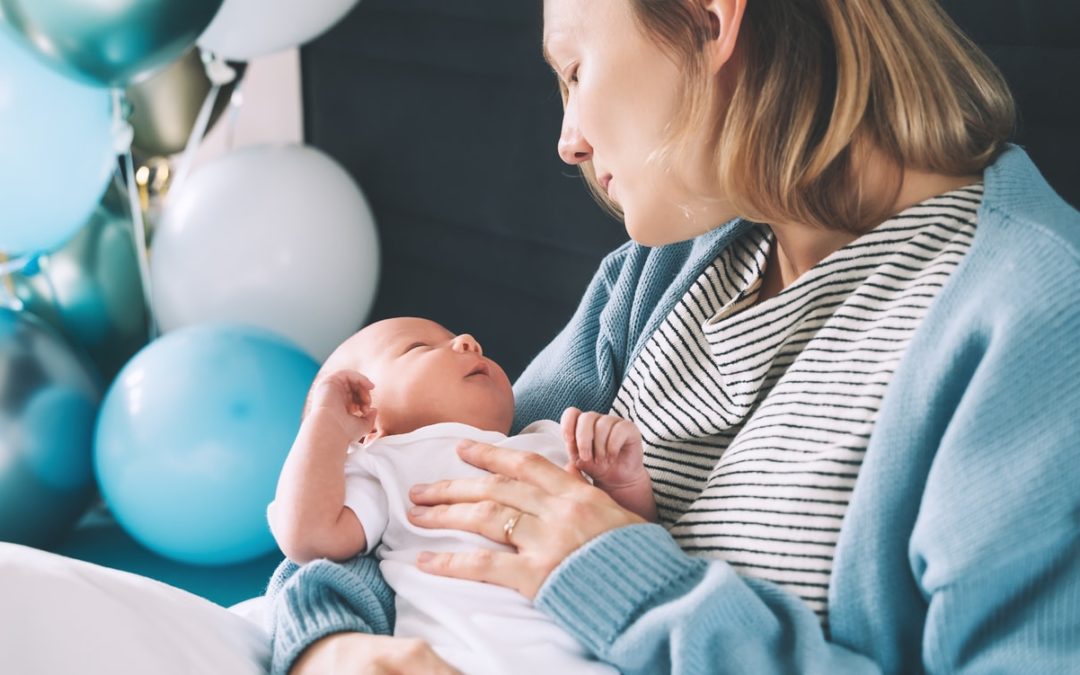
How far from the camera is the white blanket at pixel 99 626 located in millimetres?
899

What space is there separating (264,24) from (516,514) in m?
1.74

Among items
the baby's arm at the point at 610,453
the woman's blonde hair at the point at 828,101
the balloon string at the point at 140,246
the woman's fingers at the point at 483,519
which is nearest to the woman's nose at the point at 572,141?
the woman's blonde hair at the point at 828,101

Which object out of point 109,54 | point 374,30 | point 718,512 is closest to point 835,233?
point 718,512

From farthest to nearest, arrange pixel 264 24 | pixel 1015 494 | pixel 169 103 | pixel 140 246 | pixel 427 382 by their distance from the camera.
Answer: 1. pixel 169 103
2. pixel 140 246
3. pixel 264 24
4. pixel 427 382
5. pixel 1015 494

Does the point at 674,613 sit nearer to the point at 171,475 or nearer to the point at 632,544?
the point at 632,544

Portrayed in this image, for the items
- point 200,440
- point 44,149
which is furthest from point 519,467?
point 44,149

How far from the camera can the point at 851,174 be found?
45.4 inches

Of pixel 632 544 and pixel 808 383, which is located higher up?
pixel 808 383

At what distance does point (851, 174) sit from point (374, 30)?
1973 mm

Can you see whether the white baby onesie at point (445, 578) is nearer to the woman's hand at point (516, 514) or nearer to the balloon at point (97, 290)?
the woman's hand at point (516, 514)

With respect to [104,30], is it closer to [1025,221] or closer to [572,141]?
[572,141]

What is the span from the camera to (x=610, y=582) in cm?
101

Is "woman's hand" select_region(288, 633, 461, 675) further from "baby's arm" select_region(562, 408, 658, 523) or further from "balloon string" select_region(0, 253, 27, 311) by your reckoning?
"balloon string" select_region(0, 253, 27, 311)

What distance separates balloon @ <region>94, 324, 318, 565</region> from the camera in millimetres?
2090
